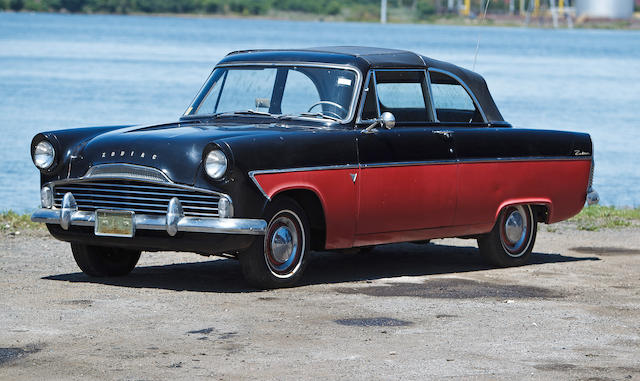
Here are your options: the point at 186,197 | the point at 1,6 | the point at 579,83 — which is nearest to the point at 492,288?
the point at 186,197

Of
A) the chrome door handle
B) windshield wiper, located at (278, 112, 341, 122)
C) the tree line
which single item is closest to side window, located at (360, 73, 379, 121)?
windshield wiper, located at (278, 112, 341, 122)

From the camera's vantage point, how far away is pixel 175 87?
4788 cm

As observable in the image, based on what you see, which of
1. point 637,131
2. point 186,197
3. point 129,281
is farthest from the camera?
point 637,131

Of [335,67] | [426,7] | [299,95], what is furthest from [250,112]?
[426,7]

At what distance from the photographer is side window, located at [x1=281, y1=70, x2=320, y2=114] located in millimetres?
10148

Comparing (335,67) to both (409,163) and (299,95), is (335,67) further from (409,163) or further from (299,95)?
(409,163)

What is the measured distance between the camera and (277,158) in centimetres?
916

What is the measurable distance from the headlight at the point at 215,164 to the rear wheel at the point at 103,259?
4.46 feet

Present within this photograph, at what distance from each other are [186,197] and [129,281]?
1.16 m

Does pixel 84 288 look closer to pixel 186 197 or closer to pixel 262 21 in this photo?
pixel 186 197

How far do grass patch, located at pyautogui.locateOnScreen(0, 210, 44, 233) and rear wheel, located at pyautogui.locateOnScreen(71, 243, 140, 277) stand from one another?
10.7ft

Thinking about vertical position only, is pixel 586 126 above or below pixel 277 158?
below

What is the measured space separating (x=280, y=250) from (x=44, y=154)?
1866 millimetres

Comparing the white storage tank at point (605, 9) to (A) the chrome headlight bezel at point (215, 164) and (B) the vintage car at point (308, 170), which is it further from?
(A) the chrome headlight bezel at point (215, 164)
